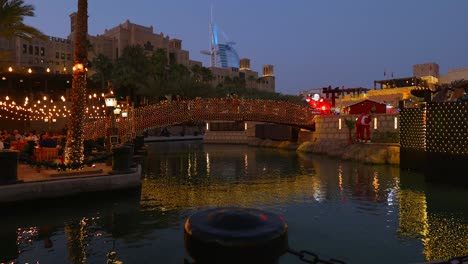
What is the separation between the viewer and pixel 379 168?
25578 millimetres

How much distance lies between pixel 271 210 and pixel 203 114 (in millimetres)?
22359

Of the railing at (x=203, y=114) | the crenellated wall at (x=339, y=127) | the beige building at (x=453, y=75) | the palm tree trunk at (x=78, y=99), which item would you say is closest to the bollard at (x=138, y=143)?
the railing at (x=203, y=114)

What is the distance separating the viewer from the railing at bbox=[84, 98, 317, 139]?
1191 inches

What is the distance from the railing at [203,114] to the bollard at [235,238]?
81.9ft

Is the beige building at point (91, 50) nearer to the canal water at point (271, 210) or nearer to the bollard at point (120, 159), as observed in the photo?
the bollard at point (120, 159)

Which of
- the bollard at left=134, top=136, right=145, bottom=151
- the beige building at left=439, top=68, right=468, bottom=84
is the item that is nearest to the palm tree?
the bollard at left=134, top=136, right=145, bottom=151

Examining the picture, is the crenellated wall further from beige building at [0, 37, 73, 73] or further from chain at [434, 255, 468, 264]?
beige building at [0, 37, 73, 73]

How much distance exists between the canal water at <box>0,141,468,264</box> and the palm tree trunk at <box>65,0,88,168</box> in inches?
119

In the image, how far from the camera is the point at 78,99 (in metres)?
17.2

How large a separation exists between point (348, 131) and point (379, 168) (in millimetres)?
11640

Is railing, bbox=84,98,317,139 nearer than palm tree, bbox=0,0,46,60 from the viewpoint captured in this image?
No

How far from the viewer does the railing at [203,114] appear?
30250 mm

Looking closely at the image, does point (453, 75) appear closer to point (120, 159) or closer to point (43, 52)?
point (120, 159)

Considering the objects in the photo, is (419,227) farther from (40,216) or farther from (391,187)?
(40,216)
